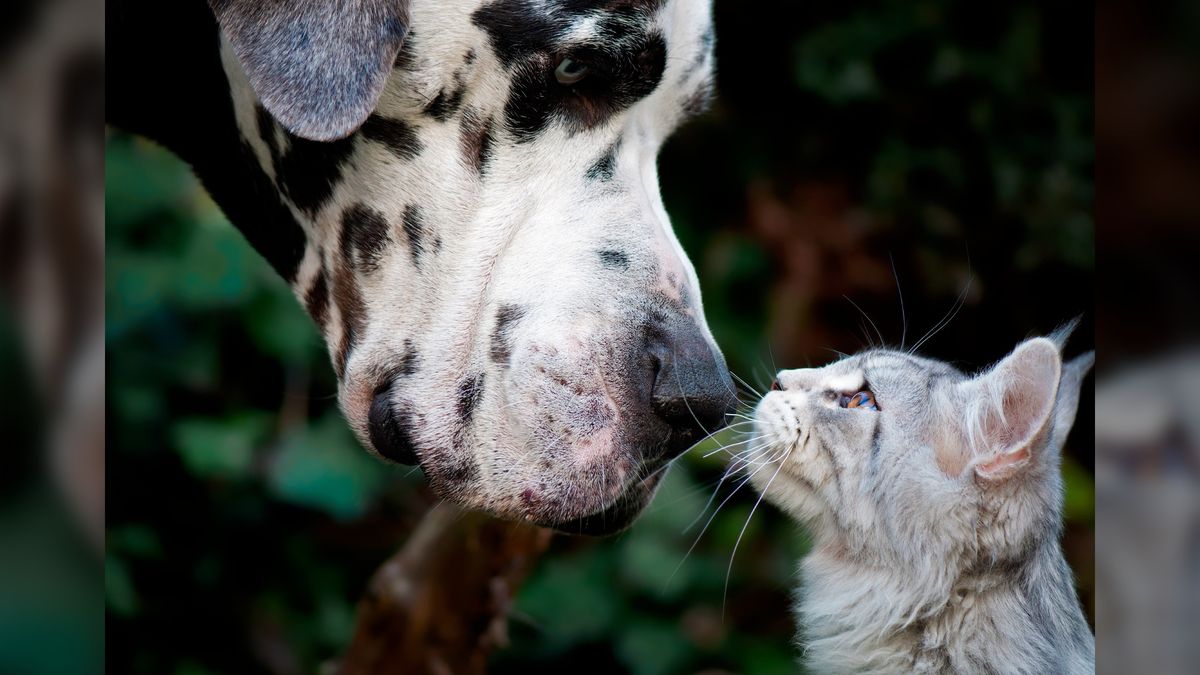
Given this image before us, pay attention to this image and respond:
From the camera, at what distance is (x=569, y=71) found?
1731mm

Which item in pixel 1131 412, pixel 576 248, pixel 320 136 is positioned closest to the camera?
pixel 1131 412

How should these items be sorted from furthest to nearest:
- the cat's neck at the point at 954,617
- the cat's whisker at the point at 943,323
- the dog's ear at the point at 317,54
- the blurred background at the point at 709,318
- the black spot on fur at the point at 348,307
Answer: the blurred background at the point at 709,318 < the cat's whisker at the point at 943,323 < the black spot on fur at the point at 348,307 < the cat's neck at the point at 954,617 < the dog's ear at the point at 317,54

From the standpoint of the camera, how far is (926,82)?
3.46m

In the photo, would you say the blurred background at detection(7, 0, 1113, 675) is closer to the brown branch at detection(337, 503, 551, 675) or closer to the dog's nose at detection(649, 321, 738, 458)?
the brown branch at detection(337, 503, 551, 675)

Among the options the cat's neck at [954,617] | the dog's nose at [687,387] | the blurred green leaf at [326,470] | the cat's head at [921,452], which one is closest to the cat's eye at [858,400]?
the cat's head at [921,452]

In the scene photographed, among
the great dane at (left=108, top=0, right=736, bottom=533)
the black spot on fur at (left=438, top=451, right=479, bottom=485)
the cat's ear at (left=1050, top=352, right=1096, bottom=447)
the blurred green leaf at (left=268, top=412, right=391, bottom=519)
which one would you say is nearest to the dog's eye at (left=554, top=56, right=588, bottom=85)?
the great dane at (left=108, top=0, right=736, bottom=533)

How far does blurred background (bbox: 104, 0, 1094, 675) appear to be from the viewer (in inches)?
123

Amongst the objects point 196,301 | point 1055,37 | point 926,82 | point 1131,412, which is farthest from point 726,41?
point 1131,412

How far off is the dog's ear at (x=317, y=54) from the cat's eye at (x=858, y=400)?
94 cm

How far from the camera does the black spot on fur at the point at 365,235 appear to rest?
177 centimetres

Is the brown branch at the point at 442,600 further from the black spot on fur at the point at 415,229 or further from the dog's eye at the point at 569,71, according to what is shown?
the dog's eye at the point at 569,71

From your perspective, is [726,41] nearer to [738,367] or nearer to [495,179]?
[738,367]

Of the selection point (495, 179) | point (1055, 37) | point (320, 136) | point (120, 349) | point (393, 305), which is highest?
point (320, 136)

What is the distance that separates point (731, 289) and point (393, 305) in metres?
2.04
